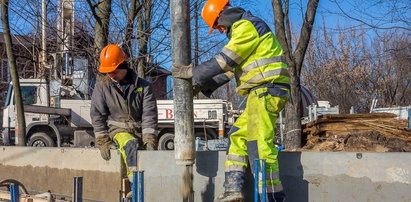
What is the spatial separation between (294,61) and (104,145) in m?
5.11

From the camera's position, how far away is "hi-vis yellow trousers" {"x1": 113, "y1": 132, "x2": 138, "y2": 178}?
513 cm

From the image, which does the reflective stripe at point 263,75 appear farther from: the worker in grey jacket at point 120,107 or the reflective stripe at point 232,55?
the worker in grey jacket at point 120,107

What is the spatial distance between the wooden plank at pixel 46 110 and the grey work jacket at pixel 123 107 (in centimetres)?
1238

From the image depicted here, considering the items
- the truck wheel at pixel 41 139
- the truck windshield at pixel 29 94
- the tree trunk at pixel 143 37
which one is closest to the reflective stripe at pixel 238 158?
the tree trunk at pixel 143 37

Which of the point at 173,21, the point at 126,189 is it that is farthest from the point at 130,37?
the point at 173,21

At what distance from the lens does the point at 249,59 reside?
403cm

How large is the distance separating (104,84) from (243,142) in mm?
1987

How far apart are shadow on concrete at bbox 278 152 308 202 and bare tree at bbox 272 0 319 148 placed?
212 inches

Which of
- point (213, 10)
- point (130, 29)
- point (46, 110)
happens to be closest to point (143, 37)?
point (130, 29)

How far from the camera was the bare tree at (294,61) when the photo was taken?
31.4 feet

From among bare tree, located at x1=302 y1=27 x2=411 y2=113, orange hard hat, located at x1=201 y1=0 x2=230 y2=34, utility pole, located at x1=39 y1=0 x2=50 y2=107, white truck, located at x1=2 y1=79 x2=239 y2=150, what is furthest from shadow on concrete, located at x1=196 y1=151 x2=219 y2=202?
bare tree, located at x1=302 y1=27 x2=411 y2=113

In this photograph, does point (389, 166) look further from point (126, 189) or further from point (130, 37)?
point (130, 37)

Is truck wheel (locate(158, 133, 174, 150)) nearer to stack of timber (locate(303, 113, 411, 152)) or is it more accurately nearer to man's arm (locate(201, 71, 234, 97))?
stack of timber (locate(303, 113, 411, 152))

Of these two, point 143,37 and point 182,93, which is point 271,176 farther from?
point 143,37
